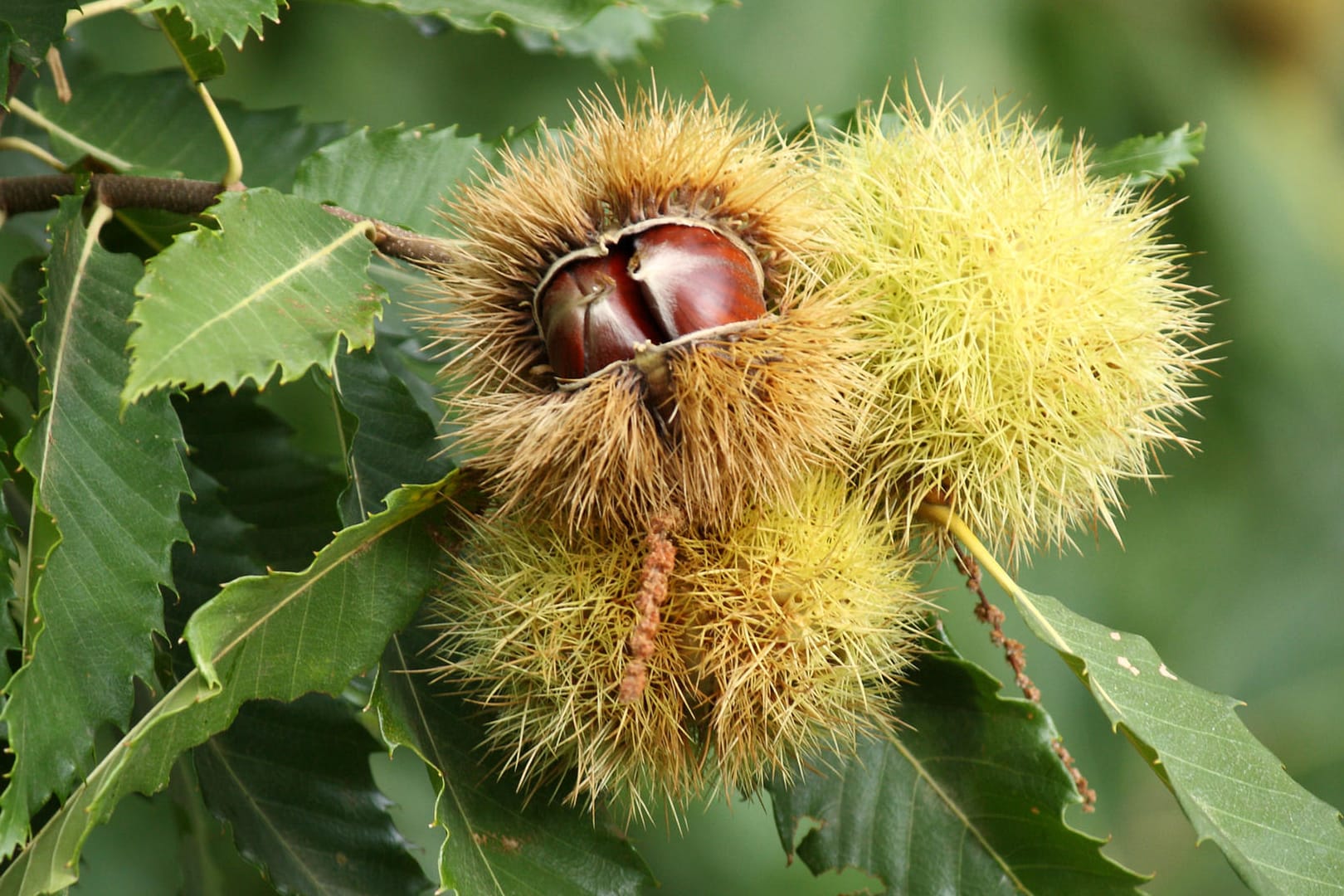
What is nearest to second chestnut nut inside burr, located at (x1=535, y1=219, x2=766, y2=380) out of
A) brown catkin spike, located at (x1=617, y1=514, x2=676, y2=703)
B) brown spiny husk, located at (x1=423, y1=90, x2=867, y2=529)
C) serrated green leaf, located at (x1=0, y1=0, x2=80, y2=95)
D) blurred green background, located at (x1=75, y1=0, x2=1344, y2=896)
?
brown spiny husk, located at (x1=423, y1=90, x2=867, y2=529)

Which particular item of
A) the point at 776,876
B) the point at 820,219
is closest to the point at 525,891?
the point at 820,219

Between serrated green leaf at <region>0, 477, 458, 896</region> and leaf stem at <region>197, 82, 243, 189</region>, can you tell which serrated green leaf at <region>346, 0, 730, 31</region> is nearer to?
leaf stem at <region>197, 82, 243, 189</region>

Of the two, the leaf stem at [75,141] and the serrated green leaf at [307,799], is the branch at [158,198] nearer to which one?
the leaf stem at [75,141]

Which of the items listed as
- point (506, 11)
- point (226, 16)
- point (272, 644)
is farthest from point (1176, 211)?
point (272, 644)

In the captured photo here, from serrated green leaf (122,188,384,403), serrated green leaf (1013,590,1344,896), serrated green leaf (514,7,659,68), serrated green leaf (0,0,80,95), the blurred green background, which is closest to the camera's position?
serrated green leaf (122,188,384,403)

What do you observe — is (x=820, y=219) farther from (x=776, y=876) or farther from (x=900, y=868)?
(x=776, y=876)

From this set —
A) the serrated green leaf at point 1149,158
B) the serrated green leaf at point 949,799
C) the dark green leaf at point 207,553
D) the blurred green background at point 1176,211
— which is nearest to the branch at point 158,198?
the dark green leaf at point 207,553
